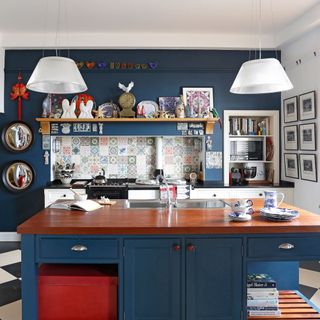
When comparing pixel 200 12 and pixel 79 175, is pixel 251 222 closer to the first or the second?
pixel 200 12

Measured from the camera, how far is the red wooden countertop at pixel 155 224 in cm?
223

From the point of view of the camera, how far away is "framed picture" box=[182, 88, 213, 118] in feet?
17.5

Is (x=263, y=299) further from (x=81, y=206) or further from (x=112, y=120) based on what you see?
(x=112, y=120)

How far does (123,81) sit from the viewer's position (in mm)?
5336

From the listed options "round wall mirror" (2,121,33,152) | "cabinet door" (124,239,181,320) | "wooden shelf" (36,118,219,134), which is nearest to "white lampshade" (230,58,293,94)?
"cabinet door" (124,239,181,320)

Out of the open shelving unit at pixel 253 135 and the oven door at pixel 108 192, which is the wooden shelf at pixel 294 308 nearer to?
the oven door at pixel 108 192

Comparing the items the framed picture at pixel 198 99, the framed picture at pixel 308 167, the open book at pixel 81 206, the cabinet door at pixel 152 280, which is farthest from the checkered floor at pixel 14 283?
the framed picture at pixel 198 99

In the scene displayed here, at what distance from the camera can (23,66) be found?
525cm

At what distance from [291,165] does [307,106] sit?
36.9 inches

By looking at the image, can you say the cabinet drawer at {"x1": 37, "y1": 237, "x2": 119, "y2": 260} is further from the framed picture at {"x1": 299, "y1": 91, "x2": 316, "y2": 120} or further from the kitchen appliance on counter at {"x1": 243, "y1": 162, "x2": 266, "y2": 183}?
the kitchen appliance on counter at {"x1": 243, "y1": 162, "x2": 266, "y2": 183}

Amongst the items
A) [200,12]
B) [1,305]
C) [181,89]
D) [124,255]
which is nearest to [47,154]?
[181,89]

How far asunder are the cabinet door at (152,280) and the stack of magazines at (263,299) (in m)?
→ 0.61

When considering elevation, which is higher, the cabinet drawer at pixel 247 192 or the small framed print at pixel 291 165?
the small framed print at pixel 291 165

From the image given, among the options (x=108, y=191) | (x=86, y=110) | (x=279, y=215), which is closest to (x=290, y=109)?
(x=108, y=191)
